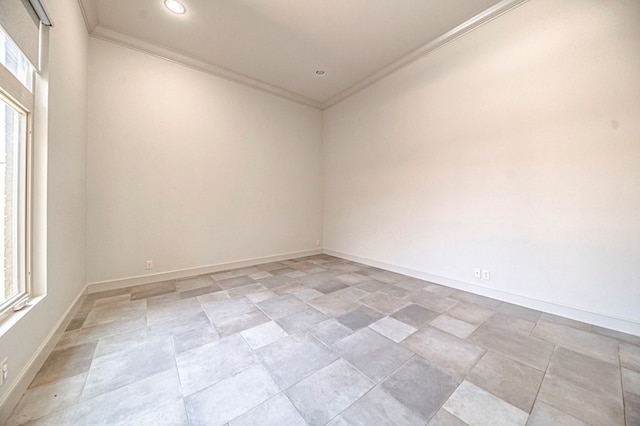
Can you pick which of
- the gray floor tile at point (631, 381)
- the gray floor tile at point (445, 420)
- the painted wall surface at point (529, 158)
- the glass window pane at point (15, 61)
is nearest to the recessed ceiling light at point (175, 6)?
the glass window pane at point (15, 61)

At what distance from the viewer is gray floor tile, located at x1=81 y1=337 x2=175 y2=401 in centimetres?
142

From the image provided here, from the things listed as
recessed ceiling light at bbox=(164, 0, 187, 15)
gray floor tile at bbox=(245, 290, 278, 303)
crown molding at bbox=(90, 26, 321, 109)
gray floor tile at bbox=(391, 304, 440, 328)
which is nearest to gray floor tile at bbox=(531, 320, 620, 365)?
gray floor tile at bbox=(391, 304, 440, 328)

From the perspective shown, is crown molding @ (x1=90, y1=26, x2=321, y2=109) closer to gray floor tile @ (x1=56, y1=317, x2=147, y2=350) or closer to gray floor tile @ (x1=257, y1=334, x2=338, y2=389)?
gray floor tile @ (x1=56, y1=317, x2=147, y2=350)

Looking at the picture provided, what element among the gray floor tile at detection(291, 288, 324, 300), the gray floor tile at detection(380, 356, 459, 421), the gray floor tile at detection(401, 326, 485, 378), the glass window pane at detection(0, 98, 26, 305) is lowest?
the gray floor tile at detection(380, 356, 459, 421)

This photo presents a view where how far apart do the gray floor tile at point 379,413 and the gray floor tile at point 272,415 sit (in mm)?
263

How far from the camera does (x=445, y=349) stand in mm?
1816

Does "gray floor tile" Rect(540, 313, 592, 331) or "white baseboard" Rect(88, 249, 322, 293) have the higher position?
"white baseboard" Rect(88, 249, 322, 293)

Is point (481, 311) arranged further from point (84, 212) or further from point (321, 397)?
point (84, 212)

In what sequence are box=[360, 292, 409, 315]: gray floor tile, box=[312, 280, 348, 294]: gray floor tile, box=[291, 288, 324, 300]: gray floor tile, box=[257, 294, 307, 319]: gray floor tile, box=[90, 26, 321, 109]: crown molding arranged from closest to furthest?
box=[257, 294, 307, 319]: gray floor tile → box=[360, 292, 409, 315]: gray floor tile → box=[291, 288, 324, 300]: gray floor tile → box=[90, 26, 321, 109]: crown molding → box=[312, 280, 348, 294]: gray floor tile

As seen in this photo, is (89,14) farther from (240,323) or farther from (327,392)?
(327,392)

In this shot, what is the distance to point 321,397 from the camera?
1.34 metres

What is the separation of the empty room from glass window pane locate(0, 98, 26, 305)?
0.02 meters

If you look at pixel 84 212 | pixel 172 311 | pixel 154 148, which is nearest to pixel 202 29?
pixel 154 148

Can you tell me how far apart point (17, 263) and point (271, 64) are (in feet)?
12.1
